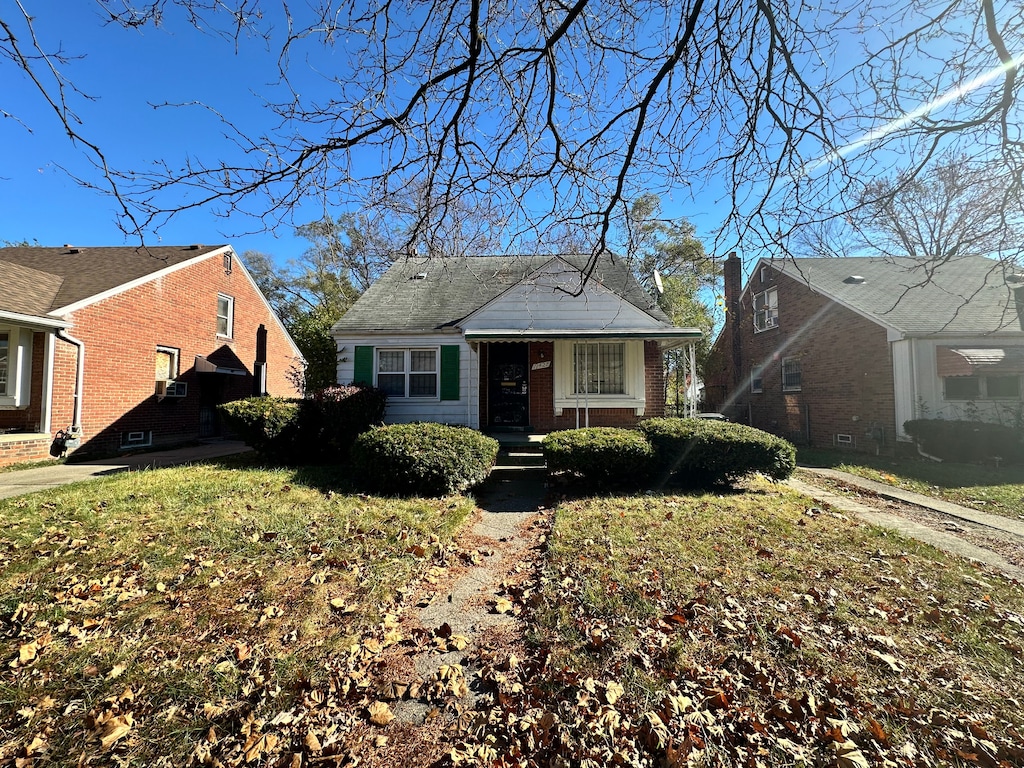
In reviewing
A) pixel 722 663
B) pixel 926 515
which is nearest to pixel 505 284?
pixel 926 515

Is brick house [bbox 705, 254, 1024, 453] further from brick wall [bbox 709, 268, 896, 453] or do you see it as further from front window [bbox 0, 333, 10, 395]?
front window [bbox 0, 333, 10, 395]

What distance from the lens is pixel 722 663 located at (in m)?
2.82

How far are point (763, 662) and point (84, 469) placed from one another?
39.7 feet

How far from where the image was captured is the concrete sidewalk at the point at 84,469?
7267mm

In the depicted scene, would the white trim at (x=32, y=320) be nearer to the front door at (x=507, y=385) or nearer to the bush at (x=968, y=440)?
the front door at (x=507, y=385)

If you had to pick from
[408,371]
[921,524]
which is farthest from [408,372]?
[921,524]

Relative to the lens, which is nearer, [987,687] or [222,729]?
[222,729]

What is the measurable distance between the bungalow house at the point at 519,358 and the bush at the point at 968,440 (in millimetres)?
6729

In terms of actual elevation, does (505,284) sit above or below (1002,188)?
above

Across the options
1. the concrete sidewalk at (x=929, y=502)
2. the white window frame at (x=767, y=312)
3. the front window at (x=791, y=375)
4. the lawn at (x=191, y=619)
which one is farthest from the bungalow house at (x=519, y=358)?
the white window frame at (x=767, y=312)

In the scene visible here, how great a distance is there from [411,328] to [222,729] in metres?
10.1

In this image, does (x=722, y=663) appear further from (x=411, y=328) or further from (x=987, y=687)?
(x=411, y=328)

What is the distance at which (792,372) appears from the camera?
1648 centimetres

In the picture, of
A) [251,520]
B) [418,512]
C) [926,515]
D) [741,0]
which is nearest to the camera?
[741,0]
